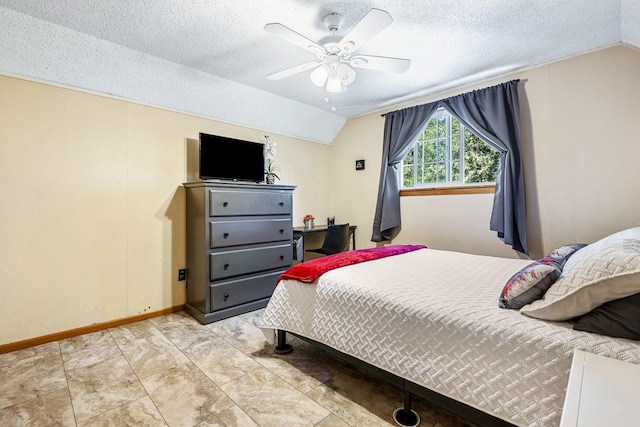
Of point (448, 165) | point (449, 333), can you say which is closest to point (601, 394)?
point (449, 333)

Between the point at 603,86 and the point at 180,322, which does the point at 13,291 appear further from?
the point at 603,86

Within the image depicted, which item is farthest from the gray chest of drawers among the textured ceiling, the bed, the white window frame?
the white window frame

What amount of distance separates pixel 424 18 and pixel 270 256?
2477mm

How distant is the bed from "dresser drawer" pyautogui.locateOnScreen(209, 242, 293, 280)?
0.89 meters

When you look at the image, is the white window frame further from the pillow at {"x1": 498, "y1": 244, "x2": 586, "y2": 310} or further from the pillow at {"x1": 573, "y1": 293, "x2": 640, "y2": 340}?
the pillow at {"x1": 573, "y1": 293, "x2": 640, "y2": 340}

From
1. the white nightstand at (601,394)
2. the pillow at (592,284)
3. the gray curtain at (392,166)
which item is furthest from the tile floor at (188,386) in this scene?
the gray curtain at (392,166)

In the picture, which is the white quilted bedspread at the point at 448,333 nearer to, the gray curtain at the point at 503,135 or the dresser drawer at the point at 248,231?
the gray curtain at the point at 503,135

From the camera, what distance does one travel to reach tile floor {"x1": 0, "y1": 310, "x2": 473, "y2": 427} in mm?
1496

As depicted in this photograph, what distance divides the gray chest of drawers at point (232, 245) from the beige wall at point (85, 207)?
0.31 meters

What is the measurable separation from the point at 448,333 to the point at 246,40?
2.41m

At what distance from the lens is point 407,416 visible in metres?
1.46

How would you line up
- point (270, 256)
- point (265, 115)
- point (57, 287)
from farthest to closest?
point (265, 115) < point (270, 256) < point (57, 287)

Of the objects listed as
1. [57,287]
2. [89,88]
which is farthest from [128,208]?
[89,88]

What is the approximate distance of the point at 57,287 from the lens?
238cm
